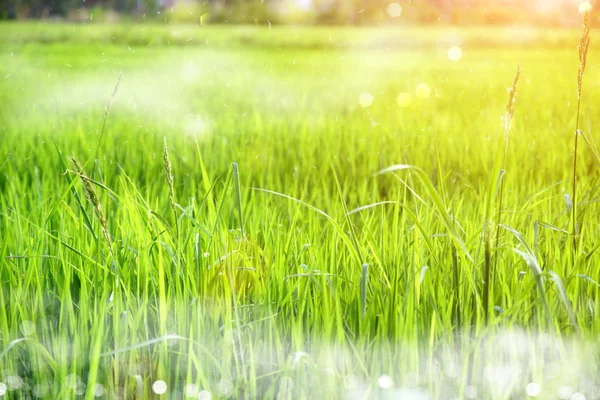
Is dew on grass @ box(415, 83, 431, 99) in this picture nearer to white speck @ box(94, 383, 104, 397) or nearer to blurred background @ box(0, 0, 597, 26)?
blurred background @ box(0, 0, 597, 26)

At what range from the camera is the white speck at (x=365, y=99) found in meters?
3.27

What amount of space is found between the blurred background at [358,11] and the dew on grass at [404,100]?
0.39 m

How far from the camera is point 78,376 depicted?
943 mm

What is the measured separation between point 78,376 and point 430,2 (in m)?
2.02

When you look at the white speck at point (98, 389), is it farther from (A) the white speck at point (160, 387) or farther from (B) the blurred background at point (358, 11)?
(B) the blurred background at point (358, 11)

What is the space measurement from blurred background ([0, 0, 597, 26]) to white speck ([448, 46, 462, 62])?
16.7 inches

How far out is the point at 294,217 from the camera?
126 centimetres

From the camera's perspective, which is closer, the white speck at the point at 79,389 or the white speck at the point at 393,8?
the white speck at the point at 79,389

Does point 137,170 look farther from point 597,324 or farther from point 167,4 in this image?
point 597,324

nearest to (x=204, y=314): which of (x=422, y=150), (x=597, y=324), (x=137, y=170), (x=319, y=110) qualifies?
(x=597, y=324)

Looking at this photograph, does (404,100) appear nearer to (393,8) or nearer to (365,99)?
(365,99)

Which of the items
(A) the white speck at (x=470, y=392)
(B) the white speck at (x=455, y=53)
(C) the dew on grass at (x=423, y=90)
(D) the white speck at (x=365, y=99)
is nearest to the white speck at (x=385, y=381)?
(A) the white speck at (x=470, y=392)

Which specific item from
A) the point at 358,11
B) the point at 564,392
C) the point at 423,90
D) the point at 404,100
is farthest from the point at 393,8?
the point at 564,392

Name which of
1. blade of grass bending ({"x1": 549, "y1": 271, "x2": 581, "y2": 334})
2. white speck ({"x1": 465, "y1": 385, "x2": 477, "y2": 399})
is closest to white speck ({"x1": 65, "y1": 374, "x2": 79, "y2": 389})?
white speck ({"x1": 465, "y1": 385, "x2": 477, "y2": 399})
